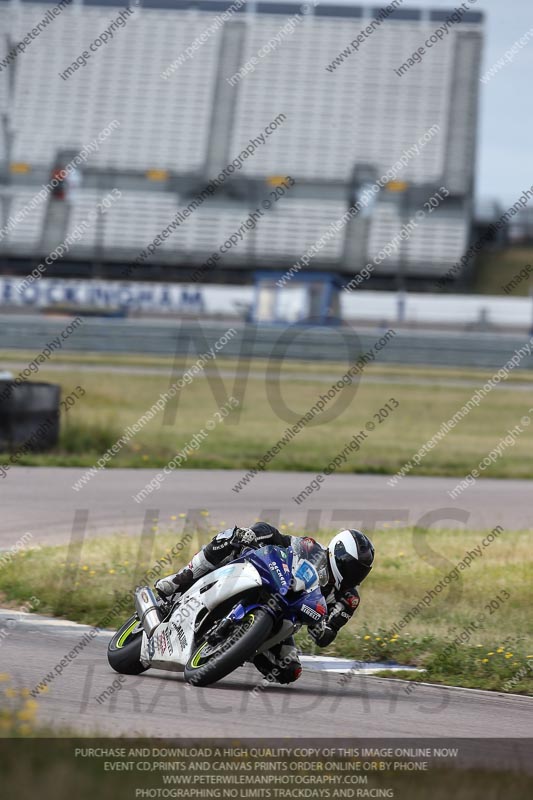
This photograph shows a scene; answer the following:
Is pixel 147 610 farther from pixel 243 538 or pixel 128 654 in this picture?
pixel 243 538

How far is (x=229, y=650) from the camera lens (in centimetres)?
595

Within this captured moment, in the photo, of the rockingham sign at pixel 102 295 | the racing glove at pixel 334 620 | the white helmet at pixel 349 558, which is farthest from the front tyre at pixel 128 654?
the rockingham sign at pixel 102 295

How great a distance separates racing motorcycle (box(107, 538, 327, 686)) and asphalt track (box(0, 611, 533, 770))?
0.20m

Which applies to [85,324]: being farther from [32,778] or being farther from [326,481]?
[32,778]

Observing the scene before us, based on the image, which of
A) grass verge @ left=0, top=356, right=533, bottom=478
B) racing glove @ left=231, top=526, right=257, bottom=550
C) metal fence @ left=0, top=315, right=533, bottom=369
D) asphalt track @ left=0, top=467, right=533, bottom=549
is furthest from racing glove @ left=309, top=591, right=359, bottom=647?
metal fence @ left=0, top=315, right=533, bottom=369

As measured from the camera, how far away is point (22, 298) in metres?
45.2

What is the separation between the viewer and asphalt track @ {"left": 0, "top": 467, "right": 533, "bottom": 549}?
12805 mm

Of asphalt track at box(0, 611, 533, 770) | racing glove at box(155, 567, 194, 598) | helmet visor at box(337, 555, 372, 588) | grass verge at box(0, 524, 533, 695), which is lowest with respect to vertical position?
grass verge at box(0, 524, 533, 695)

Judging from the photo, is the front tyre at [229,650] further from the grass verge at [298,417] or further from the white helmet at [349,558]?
the grass verge at [298,417]

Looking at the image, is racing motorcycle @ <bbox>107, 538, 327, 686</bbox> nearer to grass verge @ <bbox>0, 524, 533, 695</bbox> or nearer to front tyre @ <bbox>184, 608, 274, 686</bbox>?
front tyre @ <bbox>184, 608, 274, 686</bbox>

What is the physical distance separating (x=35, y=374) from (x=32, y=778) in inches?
968

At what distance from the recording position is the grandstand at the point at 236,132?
169ft

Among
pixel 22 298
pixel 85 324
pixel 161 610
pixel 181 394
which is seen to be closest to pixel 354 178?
pixel 22 298

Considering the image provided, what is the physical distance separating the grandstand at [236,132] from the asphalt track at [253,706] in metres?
42.8
